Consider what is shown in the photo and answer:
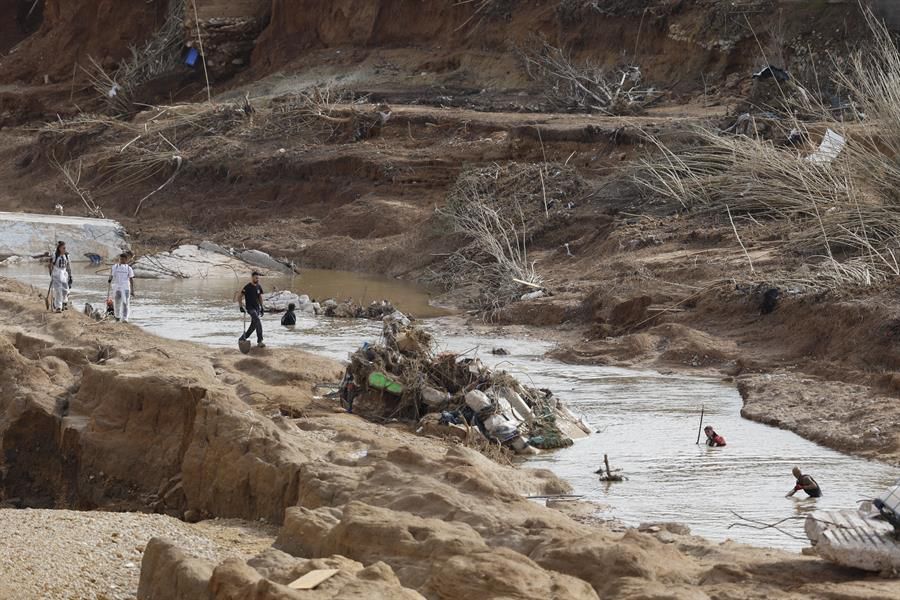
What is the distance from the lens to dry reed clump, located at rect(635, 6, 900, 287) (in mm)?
15812

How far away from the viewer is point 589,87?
1057 inches

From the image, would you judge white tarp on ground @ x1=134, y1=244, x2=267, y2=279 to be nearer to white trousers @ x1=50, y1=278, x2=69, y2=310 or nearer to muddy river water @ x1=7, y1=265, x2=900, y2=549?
muddy river water @ x1=7, y1=265, x2=900, y2=549

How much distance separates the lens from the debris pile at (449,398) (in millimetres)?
11523

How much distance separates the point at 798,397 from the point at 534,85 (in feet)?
54.3

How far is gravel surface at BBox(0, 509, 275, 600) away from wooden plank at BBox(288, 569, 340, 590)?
5.27 feet

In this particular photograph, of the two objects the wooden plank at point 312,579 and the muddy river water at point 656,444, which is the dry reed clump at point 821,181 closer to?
the muddy river water at point 656,444

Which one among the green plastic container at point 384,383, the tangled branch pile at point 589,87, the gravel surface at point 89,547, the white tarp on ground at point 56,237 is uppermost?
the tangled branch pile at point 589,87

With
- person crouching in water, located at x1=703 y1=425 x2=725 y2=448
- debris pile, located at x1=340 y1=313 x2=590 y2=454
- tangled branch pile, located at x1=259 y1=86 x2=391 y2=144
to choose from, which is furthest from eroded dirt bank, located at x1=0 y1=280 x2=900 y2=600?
tangled branch pile, located at x1=259 y1=86 x2=391 y2=144

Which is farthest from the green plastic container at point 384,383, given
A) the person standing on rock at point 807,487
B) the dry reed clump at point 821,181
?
the dry reed clump at point 821,181

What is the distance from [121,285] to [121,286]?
0.02m

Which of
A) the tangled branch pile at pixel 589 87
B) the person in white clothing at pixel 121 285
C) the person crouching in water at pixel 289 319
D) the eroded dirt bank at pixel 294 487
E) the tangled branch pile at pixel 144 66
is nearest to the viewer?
the eroded dirt bank at pixel 294 487

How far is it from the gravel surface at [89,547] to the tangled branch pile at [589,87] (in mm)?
18128

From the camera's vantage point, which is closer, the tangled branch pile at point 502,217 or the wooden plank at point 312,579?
the wooden plank at point 312,579

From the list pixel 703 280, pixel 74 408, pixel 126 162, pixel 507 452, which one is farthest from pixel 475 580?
pixel 126 162
